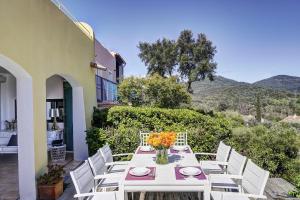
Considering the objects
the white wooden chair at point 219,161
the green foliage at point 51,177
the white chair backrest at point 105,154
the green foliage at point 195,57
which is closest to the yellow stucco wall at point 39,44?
the green foliage at point 51,177

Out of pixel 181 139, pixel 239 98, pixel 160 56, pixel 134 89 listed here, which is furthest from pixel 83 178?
pixel 239 98

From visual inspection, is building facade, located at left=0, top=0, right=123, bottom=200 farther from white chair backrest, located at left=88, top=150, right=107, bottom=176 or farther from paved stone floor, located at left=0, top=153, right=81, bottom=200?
white chair backrest, located at left=88, top=150, right=107, bottom=176

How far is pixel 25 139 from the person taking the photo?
5742mm

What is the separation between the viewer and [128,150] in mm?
8727

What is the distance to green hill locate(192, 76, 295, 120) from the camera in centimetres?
2900

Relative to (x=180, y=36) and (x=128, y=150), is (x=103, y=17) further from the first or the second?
(x=180, y=36)

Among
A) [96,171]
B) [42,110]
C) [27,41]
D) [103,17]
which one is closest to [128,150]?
[42,110]

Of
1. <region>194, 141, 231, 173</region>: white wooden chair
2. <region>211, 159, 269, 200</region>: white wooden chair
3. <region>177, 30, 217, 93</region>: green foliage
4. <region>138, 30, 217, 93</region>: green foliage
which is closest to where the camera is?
<region>211, 159, 269, 200</region>: white wooden chair

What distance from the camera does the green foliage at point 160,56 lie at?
26.8 m

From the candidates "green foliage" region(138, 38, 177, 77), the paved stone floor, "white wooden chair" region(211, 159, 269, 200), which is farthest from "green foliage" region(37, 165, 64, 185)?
"green foliage" region(138, 38, 177, 77)

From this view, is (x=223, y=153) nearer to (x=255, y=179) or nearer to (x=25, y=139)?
(x=255, y=179)

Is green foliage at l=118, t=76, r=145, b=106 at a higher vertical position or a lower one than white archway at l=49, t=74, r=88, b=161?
higher

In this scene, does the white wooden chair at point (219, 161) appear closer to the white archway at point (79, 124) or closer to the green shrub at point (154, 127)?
the green shrub at point (154, 127)

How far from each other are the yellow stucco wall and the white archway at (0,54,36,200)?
0.19m
